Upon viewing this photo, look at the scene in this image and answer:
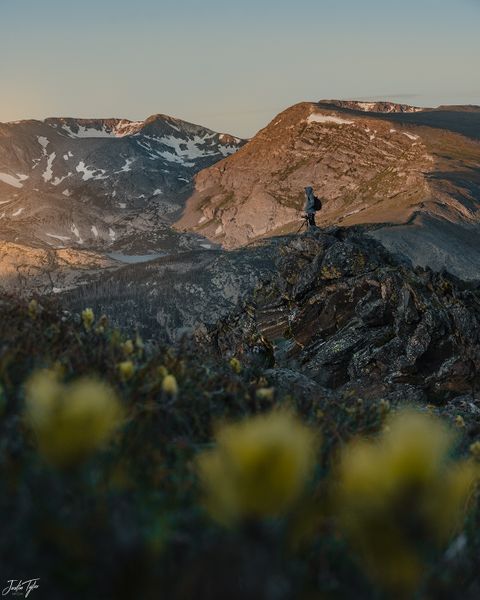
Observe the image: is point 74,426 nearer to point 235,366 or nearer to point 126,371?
point 126,371

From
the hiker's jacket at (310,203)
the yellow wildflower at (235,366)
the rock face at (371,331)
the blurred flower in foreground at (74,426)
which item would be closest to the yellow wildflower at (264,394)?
the yellow wildflower at (235,366)

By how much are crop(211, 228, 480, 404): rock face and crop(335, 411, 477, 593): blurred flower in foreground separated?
21.4m

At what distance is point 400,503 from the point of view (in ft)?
7.60

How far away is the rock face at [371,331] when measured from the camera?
92.6ft

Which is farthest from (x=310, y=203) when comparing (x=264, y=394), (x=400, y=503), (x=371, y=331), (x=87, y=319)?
(x=400, y=503)

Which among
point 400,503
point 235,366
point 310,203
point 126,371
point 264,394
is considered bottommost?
point 310,203

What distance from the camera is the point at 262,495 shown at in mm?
2086

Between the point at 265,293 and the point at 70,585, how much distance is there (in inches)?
1632

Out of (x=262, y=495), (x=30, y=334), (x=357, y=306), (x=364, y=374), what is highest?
(x=262, y=495)

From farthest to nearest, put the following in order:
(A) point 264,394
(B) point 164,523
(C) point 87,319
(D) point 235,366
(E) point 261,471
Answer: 1. (D) point 235,366
2. (C) point 87,319
3. (A) point 264,394
4. (B) point 164,523
5. (E) point 261,471

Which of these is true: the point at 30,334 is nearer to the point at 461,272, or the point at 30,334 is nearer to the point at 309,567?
the point at 309,567

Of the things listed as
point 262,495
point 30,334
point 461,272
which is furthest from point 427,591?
point 461,272

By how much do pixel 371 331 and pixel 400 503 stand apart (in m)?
29.8

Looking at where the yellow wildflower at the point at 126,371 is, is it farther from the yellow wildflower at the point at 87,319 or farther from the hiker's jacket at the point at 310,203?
the hiker's jacket at the point at 310,203
